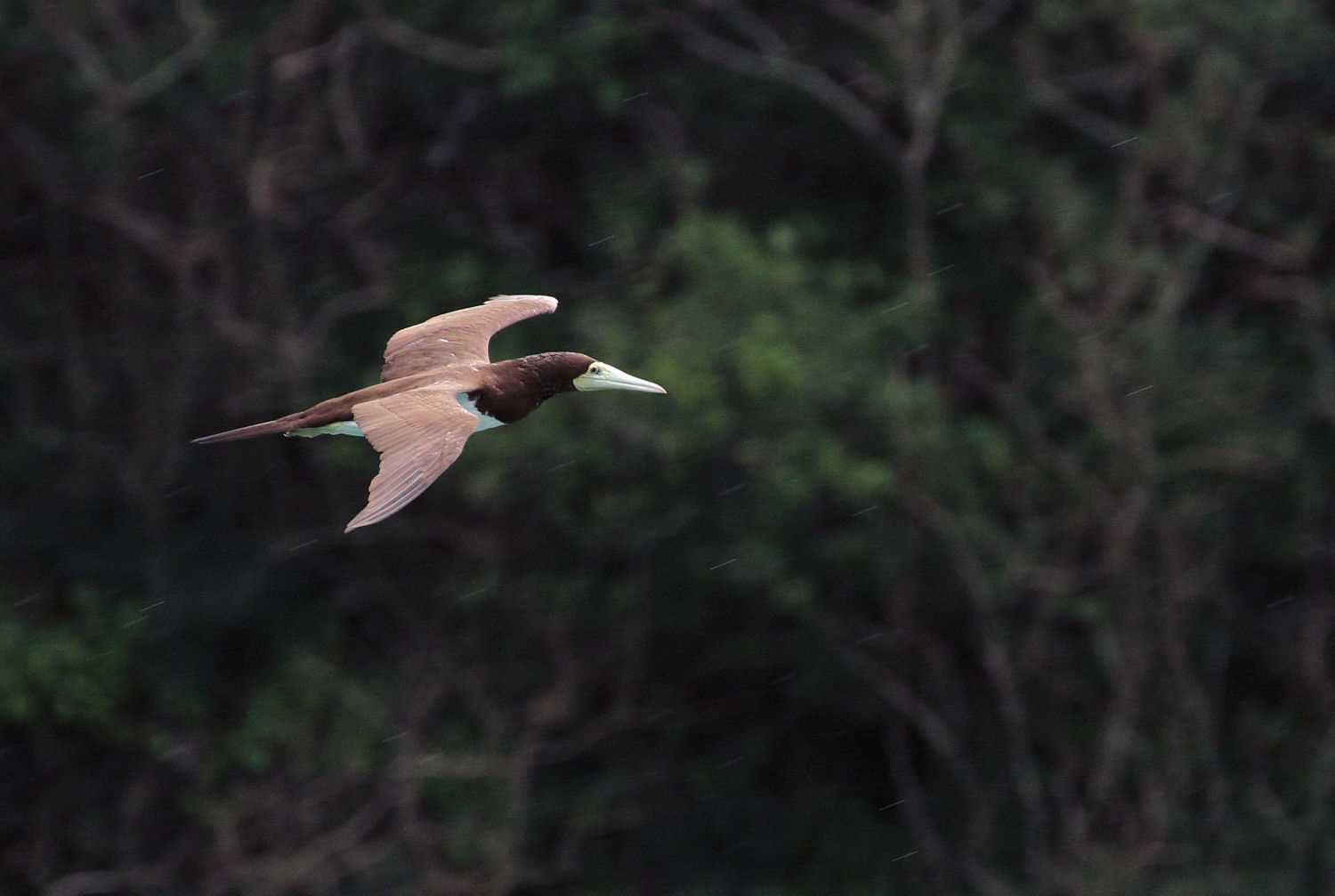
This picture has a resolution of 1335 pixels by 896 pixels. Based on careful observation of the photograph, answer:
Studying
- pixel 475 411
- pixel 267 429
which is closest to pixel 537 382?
pixel 475 411

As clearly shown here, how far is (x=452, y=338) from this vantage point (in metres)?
8.75

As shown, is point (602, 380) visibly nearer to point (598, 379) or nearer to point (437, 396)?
point (598, 379)

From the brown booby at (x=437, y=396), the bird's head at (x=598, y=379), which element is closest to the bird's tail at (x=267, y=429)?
the brown booby at (x=437, y=396)

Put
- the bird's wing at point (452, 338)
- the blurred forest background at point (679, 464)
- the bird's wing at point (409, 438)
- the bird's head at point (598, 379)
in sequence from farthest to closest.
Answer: the blurred forest background at point (679, 464) < the bird's wing at point (452, 338) < the bird's head at point (598, 379) < the bird's wing at point (409, 438)

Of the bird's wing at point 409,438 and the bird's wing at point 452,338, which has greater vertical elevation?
the bird's wing at point 409,438

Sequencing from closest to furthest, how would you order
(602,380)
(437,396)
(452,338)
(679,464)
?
(437,396), (602,380), (452,338), (679,464)

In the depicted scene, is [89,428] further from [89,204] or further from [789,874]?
[789,874]

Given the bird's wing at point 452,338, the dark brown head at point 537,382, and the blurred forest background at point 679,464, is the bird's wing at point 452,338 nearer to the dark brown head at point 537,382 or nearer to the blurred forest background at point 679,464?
the dark brown head at point 537,382

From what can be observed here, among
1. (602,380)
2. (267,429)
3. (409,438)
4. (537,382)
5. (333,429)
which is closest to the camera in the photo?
(409,438)

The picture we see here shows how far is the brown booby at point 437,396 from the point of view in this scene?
266 inches

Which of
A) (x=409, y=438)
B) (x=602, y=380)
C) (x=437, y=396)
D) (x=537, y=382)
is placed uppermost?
(x=409, y=438)

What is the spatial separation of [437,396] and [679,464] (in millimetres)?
5255

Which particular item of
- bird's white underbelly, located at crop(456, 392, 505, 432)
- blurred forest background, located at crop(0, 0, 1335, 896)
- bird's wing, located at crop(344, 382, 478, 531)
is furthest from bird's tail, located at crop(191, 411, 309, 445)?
blurred forest background, located at crop(0, 0, 1335, 896)

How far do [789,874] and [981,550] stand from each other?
2436 millimetres
